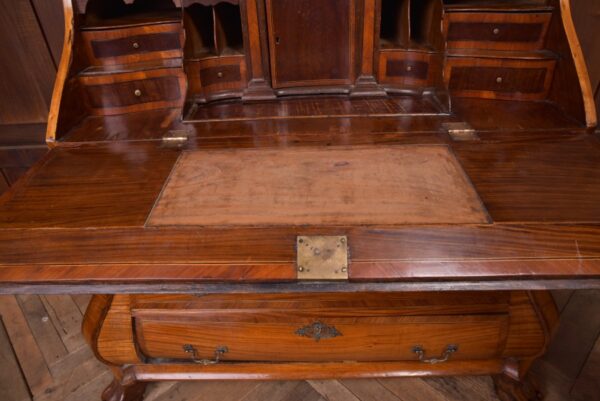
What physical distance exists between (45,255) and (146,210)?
0.63ft

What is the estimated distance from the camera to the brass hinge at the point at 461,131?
3.39 ft

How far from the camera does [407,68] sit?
1.28 m

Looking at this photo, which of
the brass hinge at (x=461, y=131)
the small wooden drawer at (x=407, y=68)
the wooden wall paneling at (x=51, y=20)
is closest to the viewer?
the brass hinge at (x=461, y=131)

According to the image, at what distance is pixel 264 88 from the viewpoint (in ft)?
4.23

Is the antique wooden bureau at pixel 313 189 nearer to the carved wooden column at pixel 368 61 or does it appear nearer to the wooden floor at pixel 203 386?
the carved wooden column at pixel 368 61

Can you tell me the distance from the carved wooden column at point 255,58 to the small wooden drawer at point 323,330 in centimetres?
65

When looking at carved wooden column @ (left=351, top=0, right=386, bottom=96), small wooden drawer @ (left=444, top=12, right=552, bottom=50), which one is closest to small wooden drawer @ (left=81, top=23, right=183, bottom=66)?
carved wooden column @ (left=351, top=0, right=386, bottom=96)

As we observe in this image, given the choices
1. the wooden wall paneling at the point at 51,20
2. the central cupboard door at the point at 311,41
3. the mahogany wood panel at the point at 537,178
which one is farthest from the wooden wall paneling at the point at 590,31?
the wooden wall paneling at the point at 51,20

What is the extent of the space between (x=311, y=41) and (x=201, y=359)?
1030 mm

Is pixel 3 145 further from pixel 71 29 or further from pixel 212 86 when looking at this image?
pixel 212 86

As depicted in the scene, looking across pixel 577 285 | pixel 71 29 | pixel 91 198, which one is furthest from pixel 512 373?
pixel 71 29

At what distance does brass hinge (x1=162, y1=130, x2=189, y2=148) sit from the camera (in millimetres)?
1061

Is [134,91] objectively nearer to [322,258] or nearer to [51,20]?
[51,20]

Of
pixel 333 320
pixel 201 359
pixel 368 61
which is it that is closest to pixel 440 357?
pixel 333 320
